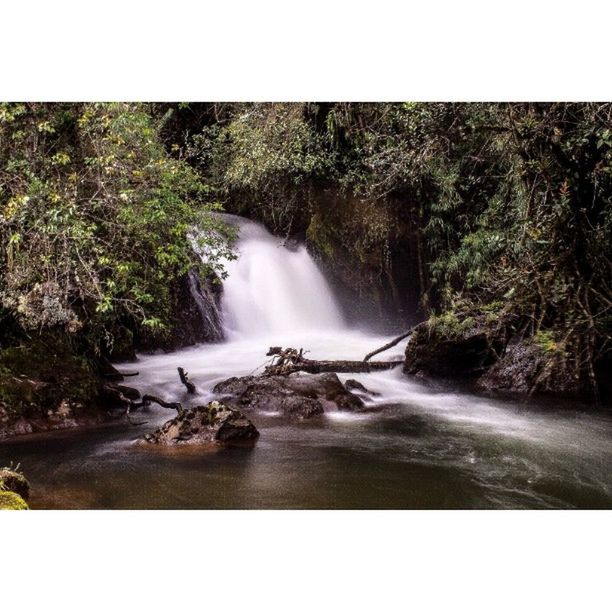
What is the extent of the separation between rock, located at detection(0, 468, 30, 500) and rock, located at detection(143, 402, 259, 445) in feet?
2.37

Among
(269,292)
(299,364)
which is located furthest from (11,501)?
(269,292)

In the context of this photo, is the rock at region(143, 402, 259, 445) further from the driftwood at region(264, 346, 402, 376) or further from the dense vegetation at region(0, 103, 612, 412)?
the dense vegetation at region(0, 103, 612, 412)

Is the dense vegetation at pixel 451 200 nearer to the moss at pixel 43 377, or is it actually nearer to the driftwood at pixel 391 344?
the driftwood at pixel 391 344

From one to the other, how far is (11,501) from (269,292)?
2.10 meters

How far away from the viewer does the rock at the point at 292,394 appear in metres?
3.95

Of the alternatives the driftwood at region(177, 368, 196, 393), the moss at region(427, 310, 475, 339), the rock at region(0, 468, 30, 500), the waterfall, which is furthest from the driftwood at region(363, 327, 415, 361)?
the rock at region(0, 468, 30, 500)

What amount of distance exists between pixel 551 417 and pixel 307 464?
1651mm

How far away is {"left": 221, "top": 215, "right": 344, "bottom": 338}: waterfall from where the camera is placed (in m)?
4.19

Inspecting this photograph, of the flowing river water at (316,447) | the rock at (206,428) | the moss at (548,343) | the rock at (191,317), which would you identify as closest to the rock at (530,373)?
the moss at (548,343)

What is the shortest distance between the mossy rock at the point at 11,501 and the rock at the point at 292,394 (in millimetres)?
1279
